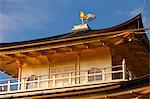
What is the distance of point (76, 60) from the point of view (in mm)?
21594

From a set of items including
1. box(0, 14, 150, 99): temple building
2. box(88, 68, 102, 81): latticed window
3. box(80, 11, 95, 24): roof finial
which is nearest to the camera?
box(0, 14, 150, 99): temple building

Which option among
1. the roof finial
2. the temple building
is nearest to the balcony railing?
the temple building

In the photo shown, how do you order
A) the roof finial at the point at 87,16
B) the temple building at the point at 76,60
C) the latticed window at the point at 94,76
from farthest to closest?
1. the roof finial at the point at 87,16
2. the latticed window at the point at 94,76
3. the temple building at the point at 76,60

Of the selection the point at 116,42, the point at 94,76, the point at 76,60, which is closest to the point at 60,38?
the point at 76,60

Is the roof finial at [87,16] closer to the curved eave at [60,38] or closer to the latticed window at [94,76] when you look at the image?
the curved eave at [60,38]

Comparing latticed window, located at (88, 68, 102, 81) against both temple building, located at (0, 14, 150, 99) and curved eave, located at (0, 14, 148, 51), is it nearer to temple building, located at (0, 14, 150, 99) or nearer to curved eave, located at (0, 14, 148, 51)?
temple building, located at (0, 14, 150, 99)

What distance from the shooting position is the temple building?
19125 millimetres

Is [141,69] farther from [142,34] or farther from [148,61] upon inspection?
[142,34]

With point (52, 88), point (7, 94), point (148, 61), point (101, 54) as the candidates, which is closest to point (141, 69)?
point (148, 61)

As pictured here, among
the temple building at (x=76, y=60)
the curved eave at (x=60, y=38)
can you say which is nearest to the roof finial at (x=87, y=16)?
the temple building at (x=76, y=60)

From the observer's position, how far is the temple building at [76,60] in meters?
19.1

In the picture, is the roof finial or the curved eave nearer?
the curved eave

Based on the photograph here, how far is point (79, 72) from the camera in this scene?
21.1 metres

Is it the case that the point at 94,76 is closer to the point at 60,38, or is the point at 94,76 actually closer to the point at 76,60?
the point at 76,60
